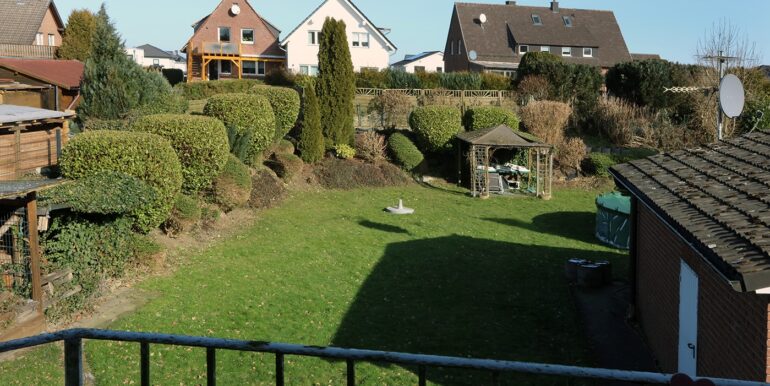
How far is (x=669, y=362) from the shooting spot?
33.7ft

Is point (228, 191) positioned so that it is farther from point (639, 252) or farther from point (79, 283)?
point (639, 252)

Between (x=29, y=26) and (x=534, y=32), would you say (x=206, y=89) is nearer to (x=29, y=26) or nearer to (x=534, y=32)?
(x=29, y=26)

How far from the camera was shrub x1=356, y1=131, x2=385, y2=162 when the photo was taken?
3053cm

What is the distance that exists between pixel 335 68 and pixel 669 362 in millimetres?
22669

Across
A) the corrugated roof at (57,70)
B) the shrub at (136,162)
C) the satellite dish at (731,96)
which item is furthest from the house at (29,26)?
A: the satellite dish at (731,96)

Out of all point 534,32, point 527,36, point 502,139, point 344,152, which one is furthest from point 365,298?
point 534,32

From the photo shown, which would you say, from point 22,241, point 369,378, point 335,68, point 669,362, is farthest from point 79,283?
point 335,68

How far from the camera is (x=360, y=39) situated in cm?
5522

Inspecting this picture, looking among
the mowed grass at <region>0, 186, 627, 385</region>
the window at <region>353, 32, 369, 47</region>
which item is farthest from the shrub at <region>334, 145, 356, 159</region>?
the window at <region>353, 32, 369, 47</region>

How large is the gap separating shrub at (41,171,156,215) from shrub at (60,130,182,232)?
0.82ft

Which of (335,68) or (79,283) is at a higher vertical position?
(335,68)

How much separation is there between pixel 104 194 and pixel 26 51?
38.6m

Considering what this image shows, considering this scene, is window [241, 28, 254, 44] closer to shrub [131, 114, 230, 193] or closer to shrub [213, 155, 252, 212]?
shrub [213, 155, 252, 212]

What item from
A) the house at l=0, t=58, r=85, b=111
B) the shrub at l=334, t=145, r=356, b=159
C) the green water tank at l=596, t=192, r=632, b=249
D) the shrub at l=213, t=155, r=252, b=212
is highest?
the house at l=0, t=58, r=85, b=111
